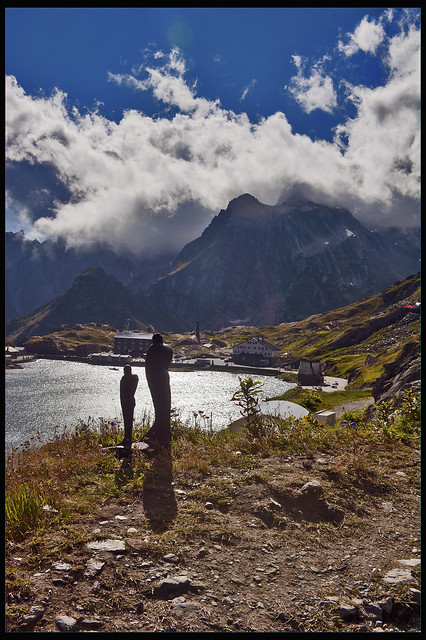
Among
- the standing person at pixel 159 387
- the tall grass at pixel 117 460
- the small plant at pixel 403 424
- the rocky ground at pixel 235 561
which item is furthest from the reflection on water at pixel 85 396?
the rocky ground at pixel 235 561

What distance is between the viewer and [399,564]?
638 cm

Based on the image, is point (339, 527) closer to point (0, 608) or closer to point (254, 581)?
point (254, 581)

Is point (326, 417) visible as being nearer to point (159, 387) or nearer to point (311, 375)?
point (159, 387)

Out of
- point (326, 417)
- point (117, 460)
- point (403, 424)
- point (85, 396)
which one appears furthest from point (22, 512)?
point (85, 396)

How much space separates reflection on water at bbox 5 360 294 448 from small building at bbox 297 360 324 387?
25.1 ft

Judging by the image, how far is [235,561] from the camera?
21.2 feet

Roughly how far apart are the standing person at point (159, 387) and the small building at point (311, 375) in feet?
370

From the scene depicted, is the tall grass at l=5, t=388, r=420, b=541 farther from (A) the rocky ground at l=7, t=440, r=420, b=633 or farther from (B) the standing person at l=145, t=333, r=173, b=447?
(B) the standing person at l=145, t=333, r=173, b=447

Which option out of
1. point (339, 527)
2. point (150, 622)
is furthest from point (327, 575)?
point (150, 622)

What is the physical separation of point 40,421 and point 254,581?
295ft

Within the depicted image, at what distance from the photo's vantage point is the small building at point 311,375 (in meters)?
122

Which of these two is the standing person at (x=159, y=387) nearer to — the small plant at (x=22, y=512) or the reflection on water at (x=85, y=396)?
the small plant at (x=22, y=512)

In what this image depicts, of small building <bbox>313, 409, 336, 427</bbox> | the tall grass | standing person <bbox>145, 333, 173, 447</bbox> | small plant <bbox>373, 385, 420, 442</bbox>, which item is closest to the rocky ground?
the tall grass

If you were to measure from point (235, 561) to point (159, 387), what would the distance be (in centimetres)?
779
